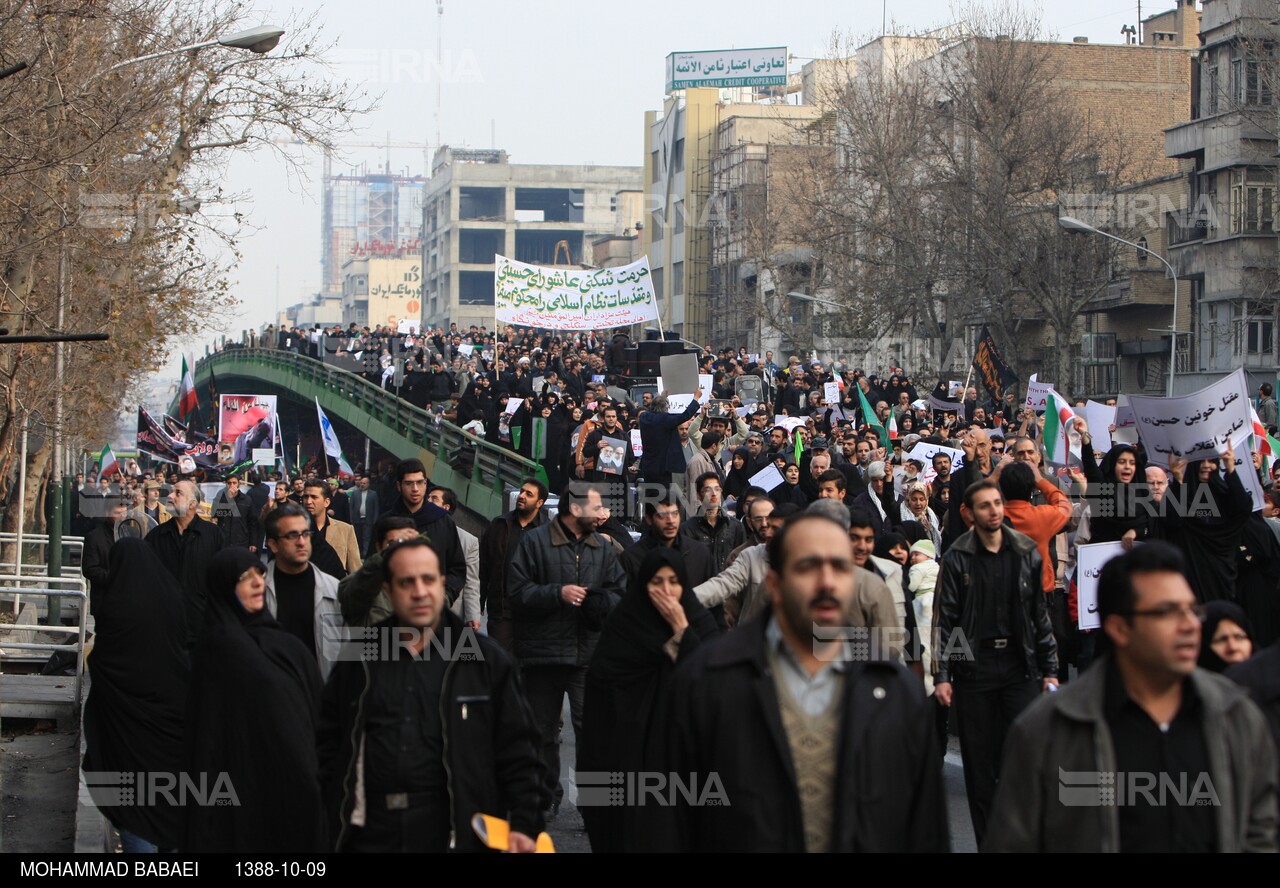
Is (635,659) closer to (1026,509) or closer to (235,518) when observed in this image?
(1026,509)

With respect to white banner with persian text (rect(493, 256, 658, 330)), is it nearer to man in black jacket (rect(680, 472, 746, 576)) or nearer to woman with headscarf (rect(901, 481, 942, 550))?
woman with headscarf (rect(901, 481, 942, 550))

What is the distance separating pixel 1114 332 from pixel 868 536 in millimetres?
42916

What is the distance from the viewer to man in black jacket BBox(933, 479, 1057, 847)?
7.69m

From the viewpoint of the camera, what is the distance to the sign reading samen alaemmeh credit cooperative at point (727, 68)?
9106cm

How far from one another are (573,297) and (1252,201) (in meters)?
16.7

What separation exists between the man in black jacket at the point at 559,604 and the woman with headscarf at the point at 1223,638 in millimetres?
3922

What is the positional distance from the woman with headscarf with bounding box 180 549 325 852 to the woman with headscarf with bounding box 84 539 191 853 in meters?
2.74

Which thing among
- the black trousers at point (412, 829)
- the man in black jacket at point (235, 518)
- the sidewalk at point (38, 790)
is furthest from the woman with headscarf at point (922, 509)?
the black trousers at point (412, 829)

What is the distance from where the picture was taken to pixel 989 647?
7.73 metres

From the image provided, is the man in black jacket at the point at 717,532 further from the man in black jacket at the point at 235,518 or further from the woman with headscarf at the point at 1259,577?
the woman with headscarf at the point at 1259,577

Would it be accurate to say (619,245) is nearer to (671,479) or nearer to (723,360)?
(723,360)

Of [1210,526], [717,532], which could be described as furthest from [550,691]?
[1210,526]

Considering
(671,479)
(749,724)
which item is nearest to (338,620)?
(749,724)

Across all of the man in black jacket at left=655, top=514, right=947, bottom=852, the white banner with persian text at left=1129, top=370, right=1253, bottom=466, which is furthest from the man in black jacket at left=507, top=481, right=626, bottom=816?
the man in black jacket at left=655, top=514, right=947, bottom=852
